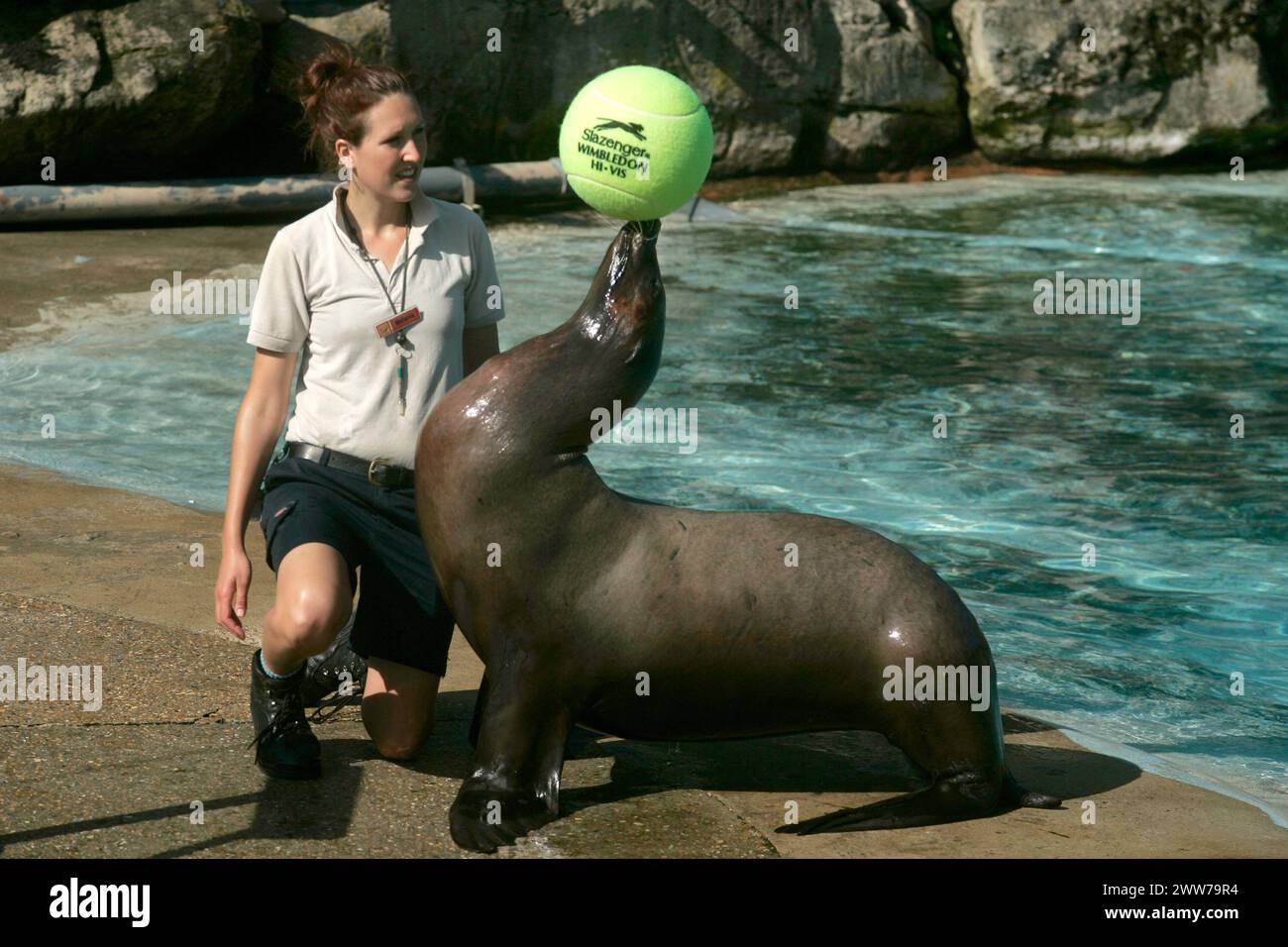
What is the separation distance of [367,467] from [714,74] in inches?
491

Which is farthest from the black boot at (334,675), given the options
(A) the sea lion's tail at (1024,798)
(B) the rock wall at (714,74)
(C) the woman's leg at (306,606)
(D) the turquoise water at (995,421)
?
(B) the rock wall at (714,74)

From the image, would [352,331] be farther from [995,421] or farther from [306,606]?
[995,421]

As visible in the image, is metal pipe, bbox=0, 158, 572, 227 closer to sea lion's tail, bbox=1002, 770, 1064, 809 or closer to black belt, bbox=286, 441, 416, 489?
black belt, bbox=286, 441, 416, 489

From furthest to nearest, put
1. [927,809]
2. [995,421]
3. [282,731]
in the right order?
[995,421] < [282,731] < [927,809]

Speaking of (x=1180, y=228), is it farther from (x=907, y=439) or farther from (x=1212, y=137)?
(x=907, y=439)

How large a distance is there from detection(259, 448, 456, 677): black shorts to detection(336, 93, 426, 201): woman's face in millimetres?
731

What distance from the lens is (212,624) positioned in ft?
16.4

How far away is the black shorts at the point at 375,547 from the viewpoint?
4066 mm

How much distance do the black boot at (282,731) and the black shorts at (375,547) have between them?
0.91ft

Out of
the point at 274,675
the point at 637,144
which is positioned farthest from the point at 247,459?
the point at 637,144

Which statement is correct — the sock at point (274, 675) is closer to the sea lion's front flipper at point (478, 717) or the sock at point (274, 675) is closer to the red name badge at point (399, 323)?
the sea lion's front flipper at point (478, 717)

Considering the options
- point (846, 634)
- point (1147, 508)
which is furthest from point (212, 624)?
point (1147, 508)

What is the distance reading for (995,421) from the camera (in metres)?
8.69

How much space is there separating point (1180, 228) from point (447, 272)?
11433 mm
